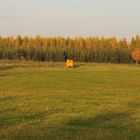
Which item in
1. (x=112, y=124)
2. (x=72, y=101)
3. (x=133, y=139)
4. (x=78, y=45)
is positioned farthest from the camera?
(x=78, y=45)

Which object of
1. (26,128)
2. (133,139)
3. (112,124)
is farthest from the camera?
(112,124)

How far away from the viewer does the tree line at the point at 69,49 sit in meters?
140

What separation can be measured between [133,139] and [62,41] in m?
141

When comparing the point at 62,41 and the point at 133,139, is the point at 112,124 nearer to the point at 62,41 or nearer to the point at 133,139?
the point at 133,139

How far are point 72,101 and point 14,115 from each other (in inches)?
245

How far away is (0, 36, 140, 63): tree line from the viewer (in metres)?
140

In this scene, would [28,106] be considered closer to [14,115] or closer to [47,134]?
[14,115]

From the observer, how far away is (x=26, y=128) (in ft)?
43.5

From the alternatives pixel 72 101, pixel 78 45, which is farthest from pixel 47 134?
pixel 78 45

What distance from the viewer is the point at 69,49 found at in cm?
14625

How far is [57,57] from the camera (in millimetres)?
141500

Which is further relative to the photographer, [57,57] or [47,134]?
[57,57]

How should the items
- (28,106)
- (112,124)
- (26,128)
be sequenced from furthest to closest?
(28,106)
(112,124)
(26,128)

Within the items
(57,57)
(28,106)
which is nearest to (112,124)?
(28,106)
